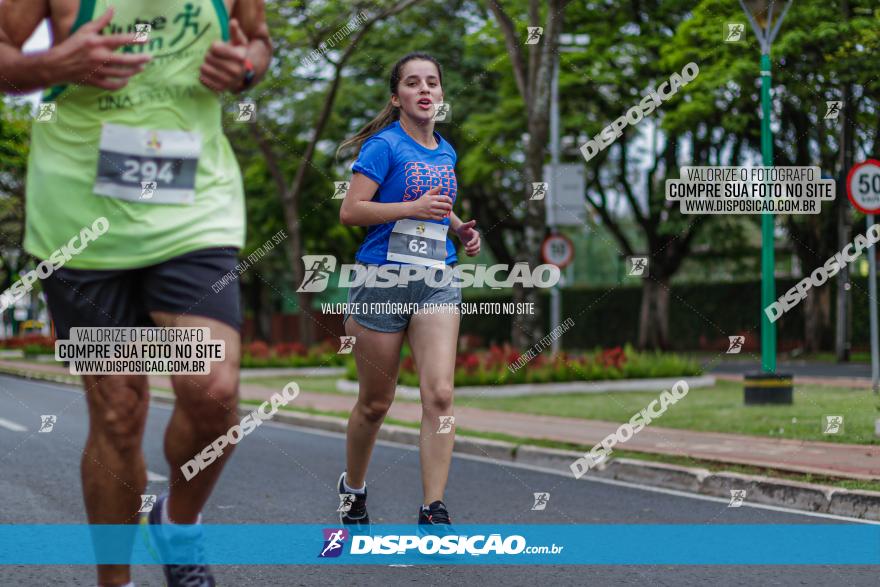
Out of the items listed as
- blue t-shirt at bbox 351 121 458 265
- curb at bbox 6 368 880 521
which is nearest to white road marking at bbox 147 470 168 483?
curb at bbox 6 368 880 521

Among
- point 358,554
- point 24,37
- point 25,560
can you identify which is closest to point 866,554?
point 358,554

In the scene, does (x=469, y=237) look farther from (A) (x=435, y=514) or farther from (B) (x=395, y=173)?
(A) (x=435, y=514)

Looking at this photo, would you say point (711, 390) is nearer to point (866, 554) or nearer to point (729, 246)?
point (866, 554)

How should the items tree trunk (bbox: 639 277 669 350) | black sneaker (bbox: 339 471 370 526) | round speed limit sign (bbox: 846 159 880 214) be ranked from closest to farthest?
1. black sneaker (bbox: 339 471 370 526)
2. round speed limit sign (bbox: 846 159 880 214)
3. tree trunk (bbox: 639 277 669 350)

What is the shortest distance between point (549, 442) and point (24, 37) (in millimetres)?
6988

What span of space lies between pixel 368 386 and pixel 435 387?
1.07ft

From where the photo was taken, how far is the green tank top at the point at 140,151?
122 inches

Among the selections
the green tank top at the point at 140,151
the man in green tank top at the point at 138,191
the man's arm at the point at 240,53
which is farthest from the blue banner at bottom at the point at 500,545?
the man's arm at the point at 240,53

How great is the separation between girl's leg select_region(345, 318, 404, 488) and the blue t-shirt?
0.32 metres

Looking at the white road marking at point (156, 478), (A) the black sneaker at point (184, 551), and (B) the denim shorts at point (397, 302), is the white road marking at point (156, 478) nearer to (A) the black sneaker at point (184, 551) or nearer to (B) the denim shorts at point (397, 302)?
(B) the denim shorts at point (397, 302)

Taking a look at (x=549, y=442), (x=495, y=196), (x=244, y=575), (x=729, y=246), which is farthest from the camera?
(x=495, y=196)

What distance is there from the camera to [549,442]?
9.48 m

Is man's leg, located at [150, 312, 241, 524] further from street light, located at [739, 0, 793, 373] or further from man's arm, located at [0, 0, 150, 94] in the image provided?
street light, located at [739, 0, 793, 373]

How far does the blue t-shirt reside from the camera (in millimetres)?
4766
